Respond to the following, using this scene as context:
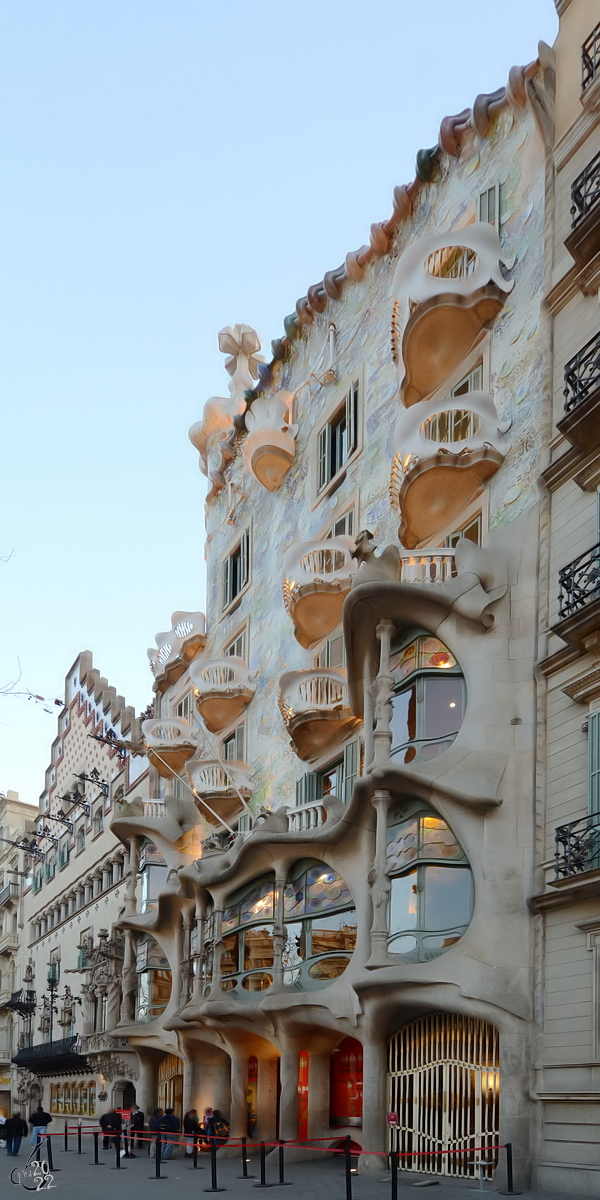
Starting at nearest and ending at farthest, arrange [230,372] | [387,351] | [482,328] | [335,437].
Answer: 1. [482,328]
2. [387,351]
3. [335,437]
4. [230,372]

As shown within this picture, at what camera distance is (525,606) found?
2264cm

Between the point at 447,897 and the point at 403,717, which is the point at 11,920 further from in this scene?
the point at 447,897

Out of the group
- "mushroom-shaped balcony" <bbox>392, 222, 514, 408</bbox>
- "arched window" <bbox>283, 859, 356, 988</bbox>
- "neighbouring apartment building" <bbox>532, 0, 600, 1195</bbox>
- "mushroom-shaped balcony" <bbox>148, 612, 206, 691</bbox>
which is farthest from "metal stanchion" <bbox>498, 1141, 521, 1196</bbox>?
"mushroom-shaped balcony" <bbox>148, 612, 206, 691</bbox>

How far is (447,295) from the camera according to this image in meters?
25.5

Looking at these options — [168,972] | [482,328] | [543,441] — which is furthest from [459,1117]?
[168,972]

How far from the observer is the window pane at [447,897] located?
21734mm

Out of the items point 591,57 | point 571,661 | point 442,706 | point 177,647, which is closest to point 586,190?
point 591,57

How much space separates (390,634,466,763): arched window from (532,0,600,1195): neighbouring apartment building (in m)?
2.00

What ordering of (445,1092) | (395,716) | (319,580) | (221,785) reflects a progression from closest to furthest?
1. (445,1092)
2. (395,716)
3. (319,580)
4. (221,785)

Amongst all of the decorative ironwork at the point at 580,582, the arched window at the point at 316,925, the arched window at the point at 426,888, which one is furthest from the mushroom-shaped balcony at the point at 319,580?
the decorative ironwork at the point at 580,582

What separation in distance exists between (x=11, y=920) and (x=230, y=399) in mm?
48101

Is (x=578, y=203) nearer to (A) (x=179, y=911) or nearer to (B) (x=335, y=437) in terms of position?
(B) (x=335, y=437)

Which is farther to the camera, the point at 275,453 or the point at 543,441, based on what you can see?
the point at 275,453

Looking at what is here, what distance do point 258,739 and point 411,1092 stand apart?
14851mm
